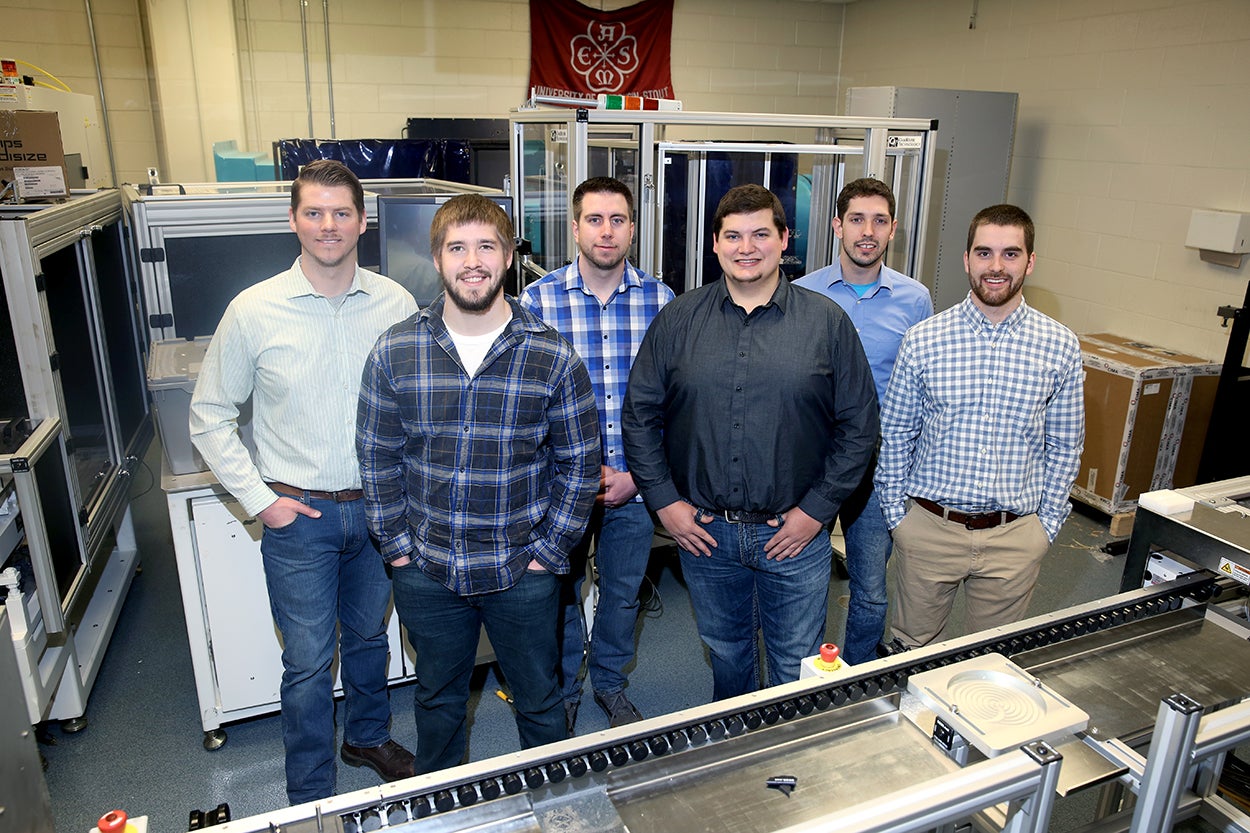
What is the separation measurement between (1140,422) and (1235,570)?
7.85 feet

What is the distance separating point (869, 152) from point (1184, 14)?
6.18 feet

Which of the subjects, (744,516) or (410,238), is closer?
(744,516)

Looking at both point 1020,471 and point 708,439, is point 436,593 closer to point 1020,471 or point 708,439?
point 708,439

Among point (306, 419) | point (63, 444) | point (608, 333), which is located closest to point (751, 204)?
point (608, 333)

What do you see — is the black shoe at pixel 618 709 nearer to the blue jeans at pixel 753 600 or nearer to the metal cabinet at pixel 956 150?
the blue jeans at pixel 753 600

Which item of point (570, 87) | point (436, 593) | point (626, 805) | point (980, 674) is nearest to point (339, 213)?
point (436, 593)

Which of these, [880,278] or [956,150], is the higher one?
[956,150]

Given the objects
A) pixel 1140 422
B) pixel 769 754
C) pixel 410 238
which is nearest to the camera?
pixel 769 754

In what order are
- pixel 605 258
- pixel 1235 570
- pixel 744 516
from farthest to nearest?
pixel 605 258 < pixel 744 516 < pixel 1235 570

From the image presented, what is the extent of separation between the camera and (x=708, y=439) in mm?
1801

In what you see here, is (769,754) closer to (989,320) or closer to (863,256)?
(989,320)

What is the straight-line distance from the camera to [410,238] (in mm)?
2564

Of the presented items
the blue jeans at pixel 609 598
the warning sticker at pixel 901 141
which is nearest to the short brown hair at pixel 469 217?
the blue jeans at pixel 609 598

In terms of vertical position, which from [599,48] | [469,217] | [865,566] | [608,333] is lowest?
[865,566]
